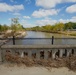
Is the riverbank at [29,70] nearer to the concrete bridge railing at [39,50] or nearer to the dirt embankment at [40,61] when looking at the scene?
the dirt embankment at [40,61]

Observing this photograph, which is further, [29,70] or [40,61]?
[40,61]

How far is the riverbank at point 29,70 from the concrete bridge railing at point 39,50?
416 millimetres

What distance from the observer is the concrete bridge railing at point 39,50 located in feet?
15.8

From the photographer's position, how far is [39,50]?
493 centimetres

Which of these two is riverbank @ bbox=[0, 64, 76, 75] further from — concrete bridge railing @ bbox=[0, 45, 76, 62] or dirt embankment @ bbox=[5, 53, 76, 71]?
concrete bridge railing @ bbox=[0, 45, 76, 62]

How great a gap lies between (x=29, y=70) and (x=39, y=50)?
2.63 ft

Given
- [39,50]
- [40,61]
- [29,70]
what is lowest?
[29,70]

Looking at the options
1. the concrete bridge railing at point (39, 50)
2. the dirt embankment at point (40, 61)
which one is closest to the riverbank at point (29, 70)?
the dirt embankment at point (40, 61)

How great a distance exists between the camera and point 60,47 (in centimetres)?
490

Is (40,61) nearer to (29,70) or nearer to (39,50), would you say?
(39,50)

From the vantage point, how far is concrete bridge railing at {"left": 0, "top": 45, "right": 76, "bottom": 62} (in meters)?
4.83

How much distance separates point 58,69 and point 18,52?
1.49 m

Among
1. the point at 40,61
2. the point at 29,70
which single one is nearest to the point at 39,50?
the point at 40,61

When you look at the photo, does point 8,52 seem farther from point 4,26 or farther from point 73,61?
point 4,26
